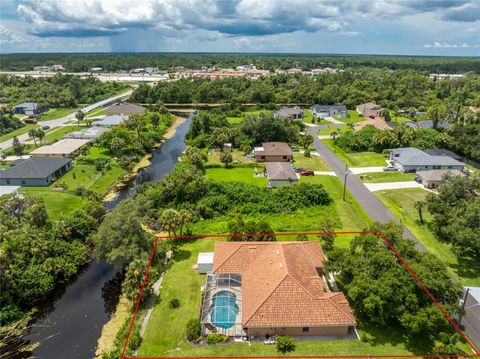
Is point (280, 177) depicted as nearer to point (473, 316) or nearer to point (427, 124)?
point (473, 316)

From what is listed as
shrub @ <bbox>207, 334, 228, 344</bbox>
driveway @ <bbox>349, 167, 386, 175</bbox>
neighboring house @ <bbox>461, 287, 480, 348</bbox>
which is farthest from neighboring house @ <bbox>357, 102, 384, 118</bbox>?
shrub @ <bbox>207, 334, 228, 344</bbox>

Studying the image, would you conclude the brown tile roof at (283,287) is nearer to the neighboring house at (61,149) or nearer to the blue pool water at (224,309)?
the blue pool water at (224,309)

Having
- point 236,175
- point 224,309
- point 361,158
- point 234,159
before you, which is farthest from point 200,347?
point 361,158

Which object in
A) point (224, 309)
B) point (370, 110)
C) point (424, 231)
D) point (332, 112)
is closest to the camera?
point (224, 309)

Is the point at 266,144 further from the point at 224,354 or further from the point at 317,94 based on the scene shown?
the point at 317,94

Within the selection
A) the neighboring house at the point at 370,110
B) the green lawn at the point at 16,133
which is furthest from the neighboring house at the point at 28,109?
the neighboring house at the point at 370,110

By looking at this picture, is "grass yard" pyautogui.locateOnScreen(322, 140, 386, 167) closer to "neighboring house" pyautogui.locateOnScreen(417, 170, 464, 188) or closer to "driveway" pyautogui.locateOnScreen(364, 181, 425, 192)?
"driveway" pyautogui.locateOnScreen(364, 181, 425, 192)
